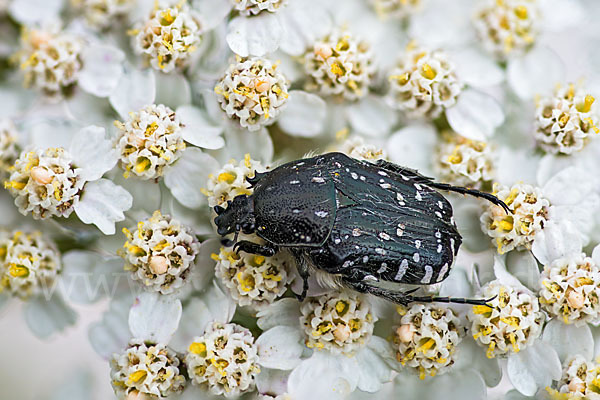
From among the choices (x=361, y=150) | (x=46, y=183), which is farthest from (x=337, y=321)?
(x=46, y=183)

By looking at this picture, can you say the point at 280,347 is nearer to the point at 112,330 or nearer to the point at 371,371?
the point at 371,371

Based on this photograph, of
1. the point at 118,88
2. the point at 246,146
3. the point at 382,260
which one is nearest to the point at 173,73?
the point at 118,88

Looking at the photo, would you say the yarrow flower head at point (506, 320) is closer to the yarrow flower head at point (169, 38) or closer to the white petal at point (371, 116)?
the white petal at point (371, 116)

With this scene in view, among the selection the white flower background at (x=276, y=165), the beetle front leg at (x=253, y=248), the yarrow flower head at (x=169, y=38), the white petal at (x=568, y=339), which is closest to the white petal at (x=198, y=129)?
the white flower background at (x=276, y=165)

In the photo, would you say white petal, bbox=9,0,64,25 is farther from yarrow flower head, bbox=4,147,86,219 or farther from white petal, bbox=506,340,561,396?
white petal, bbox=506,340,561,396

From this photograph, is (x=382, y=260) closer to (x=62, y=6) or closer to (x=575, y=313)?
(x=575, y=313)

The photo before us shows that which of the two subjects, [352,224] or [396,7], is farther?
[396,7]

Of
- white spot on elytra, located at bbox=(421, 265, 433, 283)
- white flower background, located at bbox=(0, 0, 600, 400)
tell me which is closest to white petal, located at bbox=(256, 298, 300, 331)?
white flower background, located at bbox=(0, 0, 600, 400)
